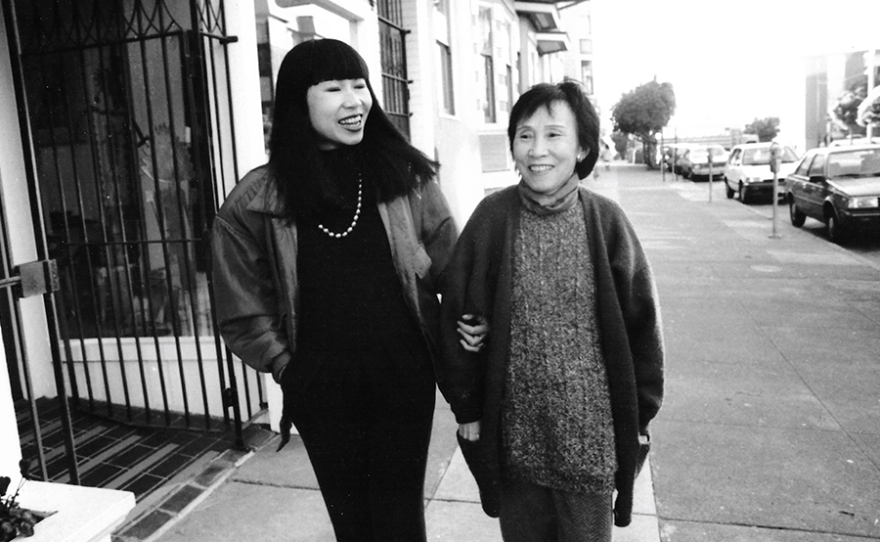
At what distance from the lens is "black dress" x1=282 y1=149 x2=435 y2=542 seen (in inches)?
79.4

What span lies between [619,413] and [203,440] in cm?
292

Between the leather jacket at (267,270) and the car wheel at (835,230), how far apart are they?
36.1ft

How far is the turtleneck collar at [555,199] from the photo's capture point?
6.50 ft

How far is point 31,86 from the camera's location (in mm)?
4195

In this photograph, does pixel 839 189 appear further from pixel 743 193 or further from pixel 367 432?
pixel 367 432

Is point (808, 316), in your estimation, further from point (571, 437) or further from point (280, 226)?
point (280, 226)

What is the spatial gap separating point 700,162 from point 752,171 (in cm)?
1136

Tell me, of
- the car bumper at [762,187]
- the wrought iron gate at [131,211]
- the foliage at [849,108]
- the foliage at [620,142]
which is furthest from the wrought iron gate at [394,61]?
the foliage at [620,142]

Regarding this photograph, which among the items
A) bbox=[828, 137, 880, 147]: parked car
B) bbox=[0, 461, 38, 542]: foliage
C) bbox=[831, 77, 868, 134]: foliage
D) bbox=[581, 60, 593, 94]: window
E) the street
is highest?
bbox=[581, 60, 593, 94]: window

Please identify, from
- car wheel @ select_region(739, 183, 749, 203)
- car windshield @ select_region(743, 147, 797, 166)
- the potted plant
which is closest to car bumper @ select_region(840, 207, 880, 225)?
car wheel @ select_region(739, 183, 749, 203)

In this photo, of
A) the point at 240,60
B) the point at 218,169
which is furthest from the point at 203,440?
the point at 240,60

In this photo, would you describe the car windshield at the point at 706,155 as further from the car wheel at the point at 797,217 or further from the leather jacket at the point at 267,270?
the leather jacket at the point at 267,270

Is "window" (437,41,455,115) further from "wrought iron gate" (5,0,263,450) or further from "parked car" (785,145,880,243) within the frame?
"parked car" (785,145,880,243)

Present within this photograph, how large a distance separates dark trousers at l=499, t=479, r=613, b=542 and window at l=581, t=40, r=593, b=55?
47.0 meters
